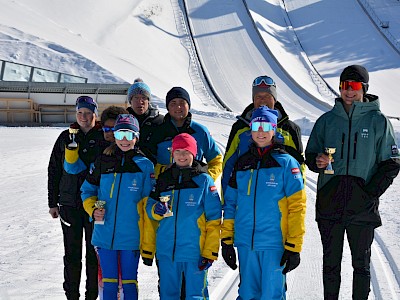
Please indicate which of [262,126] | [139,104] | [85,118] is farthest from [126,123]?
[262,126]

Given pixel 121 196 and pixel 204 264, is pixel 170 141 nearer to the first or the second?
pixel 121 196

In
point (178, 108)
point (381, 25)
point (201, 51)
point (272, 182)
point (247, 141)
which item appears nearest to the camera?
point (272, 182)

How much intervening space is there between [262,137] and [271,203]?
Result: 20.4 inches

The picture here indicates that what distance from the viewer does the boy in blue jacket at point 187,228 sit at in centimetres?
446

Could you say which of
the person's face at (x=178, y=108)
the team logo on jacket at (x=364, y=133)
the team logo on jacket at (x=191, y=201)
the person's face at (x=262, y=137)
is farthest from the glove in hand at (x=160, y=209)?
the team logo on jacket at (x=364, y=133)

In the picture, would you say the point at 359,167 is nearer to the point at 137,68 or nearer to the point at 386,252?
the point at 386,252

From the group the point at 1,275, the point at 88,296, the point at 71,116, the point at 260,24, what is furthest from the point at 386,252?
the point at 260,24

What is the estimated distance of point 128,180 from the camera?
15.1 feet

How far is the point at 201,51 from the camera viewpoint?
36.0 meters

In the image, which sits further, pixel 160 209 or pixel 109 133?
pixel 109 133

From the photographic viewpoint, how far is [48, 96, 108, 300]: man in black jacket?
5098 mm

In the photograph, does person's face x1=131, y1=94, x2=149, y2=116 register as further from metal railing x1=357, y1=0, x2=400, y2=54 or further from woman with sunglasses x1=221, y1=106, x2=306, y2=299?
metal railing x1=357, y1=0, x2=400, y2=54

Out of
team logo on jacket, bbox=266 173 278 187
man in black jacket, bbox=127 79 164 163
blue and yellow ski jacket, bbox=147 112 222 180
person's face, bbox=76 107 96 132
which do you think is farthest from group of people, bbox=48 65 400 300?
man in black jacket, bbox=127 79 164 163

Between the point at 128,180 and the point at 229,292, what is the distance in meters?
1.64
